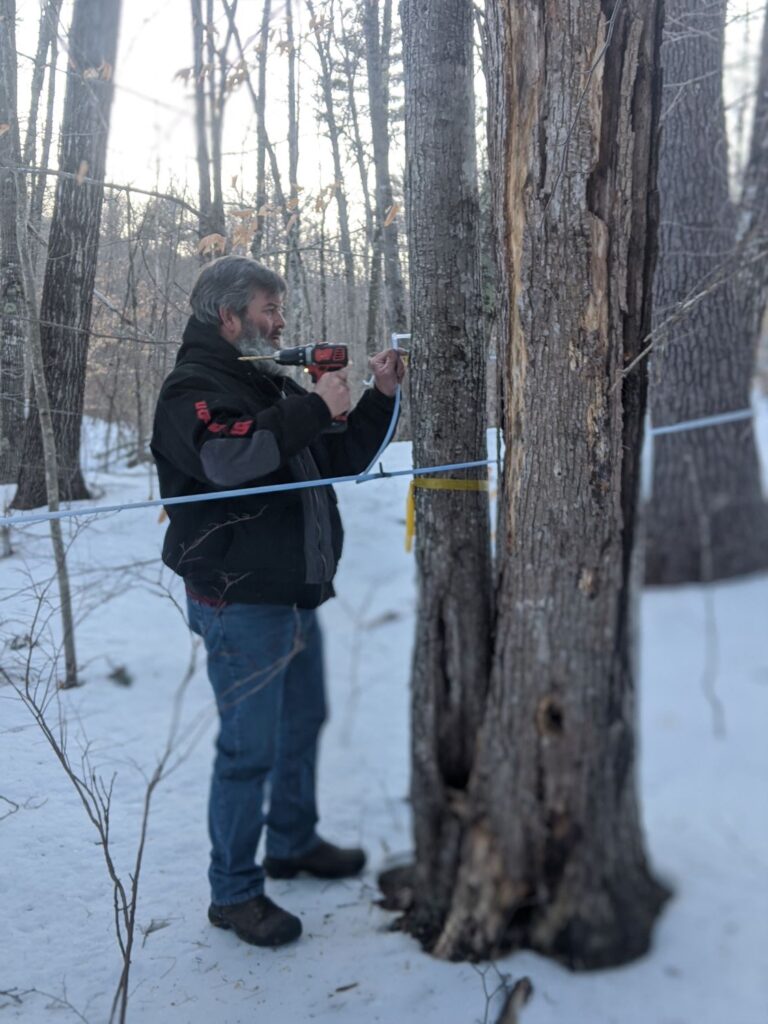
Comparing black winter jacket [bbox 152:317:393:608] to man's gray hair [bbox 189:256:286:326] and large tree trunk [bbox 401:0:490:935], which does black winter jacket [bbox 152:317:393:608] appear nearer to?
man's gray hair [bbox 189:256:286:326]

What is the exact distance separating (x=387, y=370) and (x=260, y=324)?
0.38m

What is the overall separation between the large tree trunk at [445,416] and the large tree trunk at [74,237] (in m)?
0.88

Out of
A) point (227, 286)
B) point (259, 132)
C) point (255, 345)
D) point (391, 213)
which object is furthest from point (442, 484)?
point (259, 132)

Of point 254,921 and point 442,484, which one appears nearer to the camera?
point 254,921

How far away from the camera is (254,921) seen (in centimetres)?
237

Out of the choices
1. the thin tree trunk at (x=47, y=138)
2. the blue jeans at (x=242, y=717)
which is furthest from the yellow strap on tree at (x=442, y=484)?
the thin tree trunk at (x=47, y=138)

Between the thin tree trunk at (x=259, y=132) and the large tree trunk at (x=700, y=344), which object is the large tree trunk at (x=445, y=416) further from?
the large tree trunk at (x=700, y=344)

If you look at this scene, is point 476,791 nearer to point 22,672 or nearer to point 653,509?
point 22,672

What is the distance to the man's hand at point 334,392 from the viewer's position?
2.12m

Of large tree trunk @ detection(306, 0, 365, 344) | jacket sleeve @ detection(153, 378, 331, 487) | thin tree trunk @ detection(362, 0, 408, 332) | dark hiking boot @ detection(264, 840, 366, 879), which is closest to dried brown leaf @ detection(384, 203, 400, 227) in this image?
thin tree trunk @ detection(362, 0, 408, 332)

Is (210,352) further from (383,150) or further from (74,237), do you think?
(383,150)

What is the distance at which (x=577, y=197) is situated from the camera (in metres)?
2.07

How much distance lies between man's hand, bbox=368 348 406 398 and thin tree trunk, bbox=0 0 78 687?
91 cm

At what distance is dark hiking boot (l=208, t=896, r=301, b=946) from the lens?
7.75 feet
